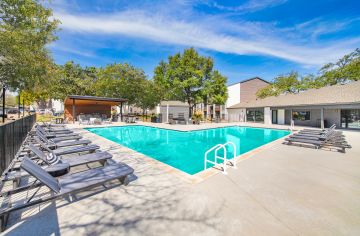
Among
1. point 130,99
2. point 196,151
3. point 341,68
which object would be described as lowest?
point 196,151

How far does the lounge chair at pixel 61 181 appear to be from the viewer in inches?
101

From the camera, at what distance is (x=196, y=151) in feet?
30.8

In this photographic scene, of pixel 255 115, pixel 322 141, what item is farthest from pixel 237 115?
pixel 322 141

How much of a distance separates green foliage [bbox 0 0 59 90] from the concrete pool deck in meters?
8.97

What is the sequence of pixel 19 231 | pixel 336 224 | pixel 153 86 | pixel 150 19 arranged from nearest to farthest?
pixel 19 231 < pixel 336 224 < pixel 150 19 < pixel 153 86

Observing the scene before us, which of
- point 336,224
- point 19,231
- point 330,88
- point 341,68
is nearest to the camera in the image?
point 19,231

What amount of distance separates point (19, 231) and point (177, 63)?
28184 mm

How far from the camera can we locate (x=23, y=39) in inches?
339

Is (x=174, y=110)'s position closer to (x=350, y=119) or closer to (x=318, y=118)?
(x=318, y=118)

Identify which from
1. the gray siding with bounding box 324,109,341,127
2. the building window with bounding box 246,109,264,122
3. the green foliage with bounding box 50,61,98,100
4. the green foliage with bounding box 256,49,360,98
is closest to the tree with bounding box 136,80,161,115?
the green foliage with bounding box 50,61,98,100

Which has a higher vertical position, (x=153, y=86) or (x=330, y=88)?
(x=153, y=86)

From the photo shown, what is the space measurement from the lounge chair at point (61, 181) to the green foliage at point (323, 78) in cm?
3356

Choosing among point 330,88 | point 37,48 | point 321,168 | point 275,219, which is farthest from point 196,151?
point 330,88

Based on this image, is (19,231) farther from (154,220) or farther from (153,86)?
(153,86)
